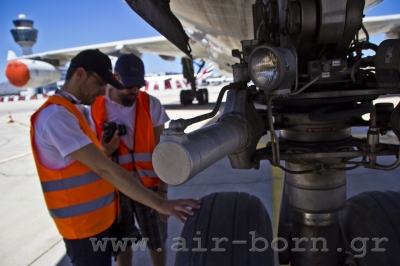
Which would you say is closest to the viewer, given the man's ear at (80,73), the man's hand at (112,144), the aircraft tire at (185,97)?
the man's ear at (80,73)

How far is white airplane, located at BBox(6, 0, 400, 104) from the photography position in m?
2.63

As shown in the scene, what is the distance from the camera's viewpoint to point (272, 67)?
0.85m

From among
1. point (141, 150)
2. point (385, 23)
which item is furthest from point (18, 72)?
point (385, 23)

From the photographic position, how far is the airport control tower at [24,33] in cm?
6088

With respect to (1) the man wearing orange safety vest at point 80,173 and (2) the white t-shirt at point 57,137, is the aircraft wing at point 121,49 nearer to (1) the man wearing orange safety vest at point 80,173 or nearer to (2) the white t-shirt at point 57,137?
(1) the man wearing orange safety vest at point 80,173

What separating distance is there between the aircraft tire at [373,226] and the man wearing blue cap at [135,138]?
3.56ft

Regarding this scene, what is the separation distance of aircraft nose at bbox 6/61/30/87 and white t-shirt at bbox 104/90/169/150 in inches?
233

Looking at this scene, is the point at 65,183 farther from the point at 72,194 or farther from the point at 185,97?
the point at 185,97

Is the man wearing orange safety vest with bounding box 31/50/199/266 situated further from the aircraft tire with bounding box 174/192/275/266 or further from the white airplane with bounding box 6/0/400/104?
the white airplane with bounding box 6/0/400/104

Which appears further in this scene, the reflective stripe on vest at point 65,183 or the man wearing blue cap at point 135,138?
the man wearing blue cap at point 135,138

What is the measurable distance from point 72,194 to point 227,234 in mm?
747

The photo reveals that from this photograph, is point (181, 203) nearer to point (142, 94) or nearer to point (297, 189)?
point (297, 189)

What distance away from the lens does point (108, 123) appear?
6.47 feet

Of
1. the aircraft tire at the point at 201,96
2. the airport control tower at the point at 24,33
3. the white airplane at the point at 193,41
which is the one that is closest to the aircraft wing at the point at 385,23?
the white airplane at the point at 193,41
